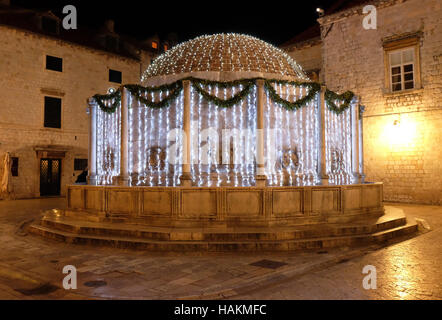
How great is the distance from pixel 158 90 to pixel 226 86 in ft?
6.79

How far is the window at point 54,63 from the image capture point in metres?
22.4

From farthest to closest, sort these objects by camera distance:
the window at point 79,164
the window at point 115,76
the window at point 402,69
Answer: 1. the window at point 115,76
2. the window at point 79,164
3. the window at point 402,69

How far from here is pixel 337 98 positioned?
39.6ft

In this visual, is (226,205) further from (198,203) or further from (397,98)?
(397,98)

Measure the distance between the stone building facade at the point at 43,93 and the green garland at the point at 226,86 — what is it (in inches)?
595

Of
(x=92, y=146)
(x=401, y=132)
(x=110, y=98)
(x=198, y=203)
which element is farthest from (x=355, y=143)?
(x=92, y=146)

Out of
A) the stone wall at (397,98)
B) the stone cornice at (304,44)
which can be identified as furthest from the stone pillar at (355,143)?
the stone cornice at (304,44)

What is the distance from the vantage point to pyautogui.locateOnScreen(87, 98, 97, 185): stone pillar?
1237 cm

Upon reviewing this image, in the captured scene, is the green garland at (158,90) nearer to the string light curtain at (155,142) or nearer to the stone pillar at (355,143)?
the string light curtain at (155,142)

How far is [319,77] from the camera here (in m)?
23.4

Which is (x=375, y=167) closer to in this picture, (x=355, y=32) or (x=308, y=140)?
(x=355, y=32)

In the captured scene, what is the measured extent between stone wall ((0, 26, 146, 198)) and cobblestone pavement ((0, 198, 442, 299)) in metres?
14.4

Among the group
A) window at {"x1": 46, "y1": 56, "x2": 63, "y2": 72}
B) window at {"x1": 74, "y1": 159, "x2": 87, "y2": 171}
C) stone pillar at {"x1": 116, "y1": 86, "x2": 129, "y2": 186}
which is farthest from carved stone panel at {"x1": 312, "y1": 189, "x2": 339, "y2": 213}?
window at {"x1": 46, "y1": 56, "x2": 63, "y2": 72}

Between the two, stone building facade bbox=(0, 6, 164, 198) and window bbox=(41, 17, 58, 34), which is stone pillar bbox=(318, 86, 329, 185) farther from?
window bbox=(41, 17, 58, 34)
